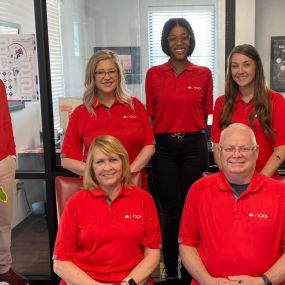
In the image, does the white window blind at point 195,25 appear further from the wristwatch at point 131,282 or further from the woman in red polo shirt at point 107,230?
the wristwatch at point 131,282

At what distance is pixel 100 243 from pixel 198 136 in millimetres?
933

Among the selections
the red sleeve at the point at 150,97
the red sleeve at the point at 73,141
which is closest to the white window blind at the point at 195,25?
the red sleeve at the point at 150,97

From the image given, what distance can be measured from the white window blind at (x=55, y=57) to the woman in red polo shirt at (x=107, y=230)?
1.10m

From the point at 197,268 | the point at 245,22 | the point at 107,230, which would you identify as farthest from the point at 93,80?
the point at 245,22

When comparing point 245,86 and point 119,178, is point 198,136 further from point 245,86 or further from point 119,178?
point 119,178

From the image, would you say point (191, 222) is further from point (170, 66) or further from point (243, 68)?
point (170, 66)

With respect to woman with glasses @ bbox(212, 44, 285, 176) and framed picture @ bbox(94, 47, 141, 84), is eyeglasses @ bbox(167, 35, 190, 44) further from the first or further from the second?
framed picture @ bbox(94, 47, 141, 84)

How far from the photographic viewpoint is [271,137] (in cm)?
222

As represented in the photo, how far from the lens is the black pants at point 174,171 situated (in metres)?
2.52

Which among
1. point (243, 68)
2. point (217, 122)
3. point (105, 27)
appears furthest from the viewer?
point (105, 27)

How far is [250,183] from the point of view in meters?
1.87

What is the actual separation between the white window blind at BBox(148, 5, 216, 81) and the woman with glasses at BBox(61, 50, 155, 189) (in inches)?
27.8

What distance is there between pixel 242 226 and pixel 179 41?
1127 millimetres

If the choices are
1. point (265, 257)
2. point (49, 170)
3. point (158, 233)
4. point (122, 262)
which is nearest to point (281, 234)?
point (265, 257)
